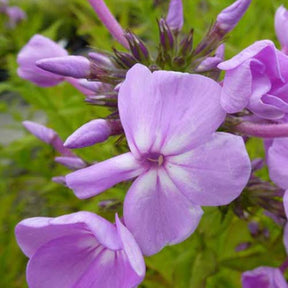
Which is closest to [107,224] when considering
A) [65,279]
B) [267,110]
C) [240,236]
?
[65,279]

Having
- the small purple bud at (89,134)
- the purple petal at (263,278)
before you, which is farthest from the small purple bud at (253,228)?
the small purple bud at (89,134)

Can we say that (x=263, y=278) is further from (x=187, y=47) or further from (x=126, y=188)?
(x=187, y=47)

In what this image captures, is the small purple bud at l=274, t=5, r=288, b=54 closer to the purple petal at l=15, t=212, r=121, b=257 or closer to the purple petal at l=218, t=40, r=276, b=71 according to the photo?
the purple petal at l=218, t=40, r=276, b=71

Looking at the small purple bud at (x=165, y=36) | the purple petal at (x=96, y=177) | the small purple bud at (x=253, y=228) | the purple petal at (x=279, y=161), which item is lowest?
the small purple bud at (x=253, y=228)

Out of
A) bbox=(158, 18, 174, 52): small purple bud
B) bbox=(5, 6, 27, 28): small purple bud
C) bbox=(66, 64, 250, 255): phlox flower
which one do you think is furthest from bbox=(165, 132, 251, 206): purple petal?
bbox=(5, 6, 27, 28): small purple bud

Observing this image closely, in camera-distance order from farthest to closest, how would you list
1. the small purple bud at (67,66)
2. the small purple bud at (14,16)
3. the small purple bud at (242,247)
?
the small purple bud at (14,16) → the small purple bud at (242,247) → the small purple bud at (67,66)

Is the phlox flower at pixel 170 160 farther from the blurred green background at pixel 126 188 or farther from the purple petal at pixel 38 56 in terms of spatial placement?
the purple petal at pixel 38 56
